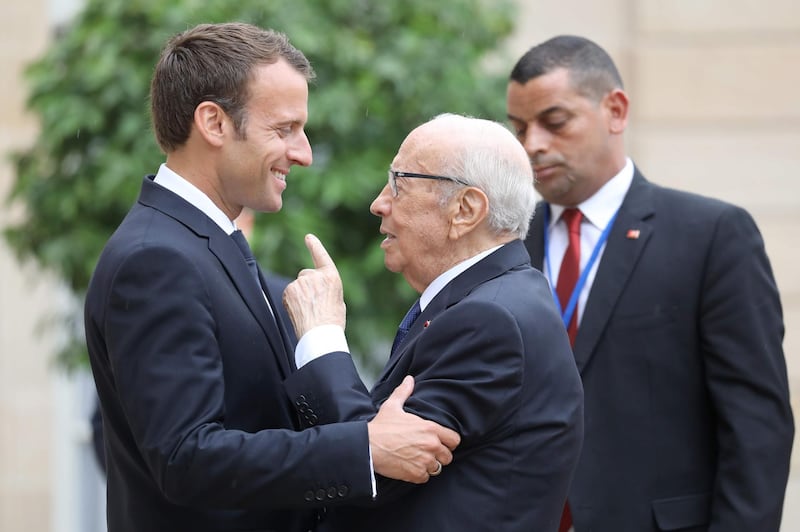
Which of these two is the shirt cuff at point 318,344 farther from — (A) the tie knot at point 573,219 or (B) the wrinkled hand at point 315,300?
(A) the tie knot at point 573,219

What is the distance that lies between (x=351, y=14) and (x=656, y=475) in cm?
276

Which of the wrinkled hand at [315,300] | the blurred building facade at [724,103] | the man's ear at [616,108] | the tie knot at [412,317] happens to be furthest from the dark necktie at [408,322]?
the blurred building facade at [724,103]

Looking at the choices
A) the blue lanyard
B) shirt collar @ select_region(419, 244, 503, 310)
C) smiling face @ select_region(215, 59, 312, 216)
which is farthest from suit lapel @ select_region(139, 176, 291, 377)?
the blue lanyard

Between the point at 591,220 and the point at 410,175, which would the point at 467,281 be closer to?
the point at 410,175

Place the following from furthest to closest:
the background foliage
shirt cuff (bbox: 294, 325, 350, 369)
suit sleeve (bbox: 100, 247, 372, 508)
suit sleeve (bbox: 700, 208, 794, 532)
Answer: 1. the background foliage
2. suit sleeve (bbox: 700, 208, 794, 532)
3. shirt cuff (bbox: 294, 325, 350, 369)
4. suit sleeve (bbox: 100, 247, 372, 508)

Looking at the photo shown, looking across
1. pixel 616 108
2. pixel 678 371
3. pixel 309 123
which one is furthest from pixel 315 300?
pixel 309 123

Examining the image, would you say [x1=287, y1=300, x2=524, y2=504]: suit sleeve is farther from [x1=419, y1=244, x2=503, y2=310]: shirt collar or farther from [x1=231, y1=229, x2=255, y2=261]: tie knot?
[x1=231, y1=229, x2=255, y2=261]: tie knot

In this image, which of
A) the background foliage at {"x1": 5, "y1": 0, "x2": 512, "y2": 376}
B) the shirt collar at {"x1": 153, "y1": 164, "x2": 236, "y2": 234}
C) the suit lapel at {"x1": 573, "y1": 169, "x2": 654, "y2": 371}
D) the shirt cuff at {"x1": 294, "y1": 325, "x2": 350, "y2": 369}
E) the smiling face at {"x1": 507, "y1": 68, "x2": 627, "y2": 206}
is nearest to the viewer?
the shirt cuff at {"x1": 294, "y1": 325, "x2": 350, "y2": 369}

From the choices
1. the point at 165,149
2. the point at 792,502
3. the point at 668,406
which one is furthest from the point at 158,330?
the point at 792,502

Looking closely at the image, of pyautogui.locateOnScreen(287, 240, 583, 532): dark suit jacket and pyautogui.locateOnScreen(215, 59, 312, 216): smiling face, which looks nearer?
pyautogui.locateOnScreen(287, 240, 583, 532): dark suit jacket

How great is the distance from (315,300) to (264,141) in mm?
396

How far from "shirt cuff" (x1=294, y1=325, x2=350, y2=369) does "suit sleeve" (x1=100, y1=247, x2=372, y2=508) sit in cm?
21

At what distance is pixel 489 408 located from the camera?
2.56m

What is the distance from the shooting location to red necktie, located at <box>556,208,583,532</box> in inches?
138
